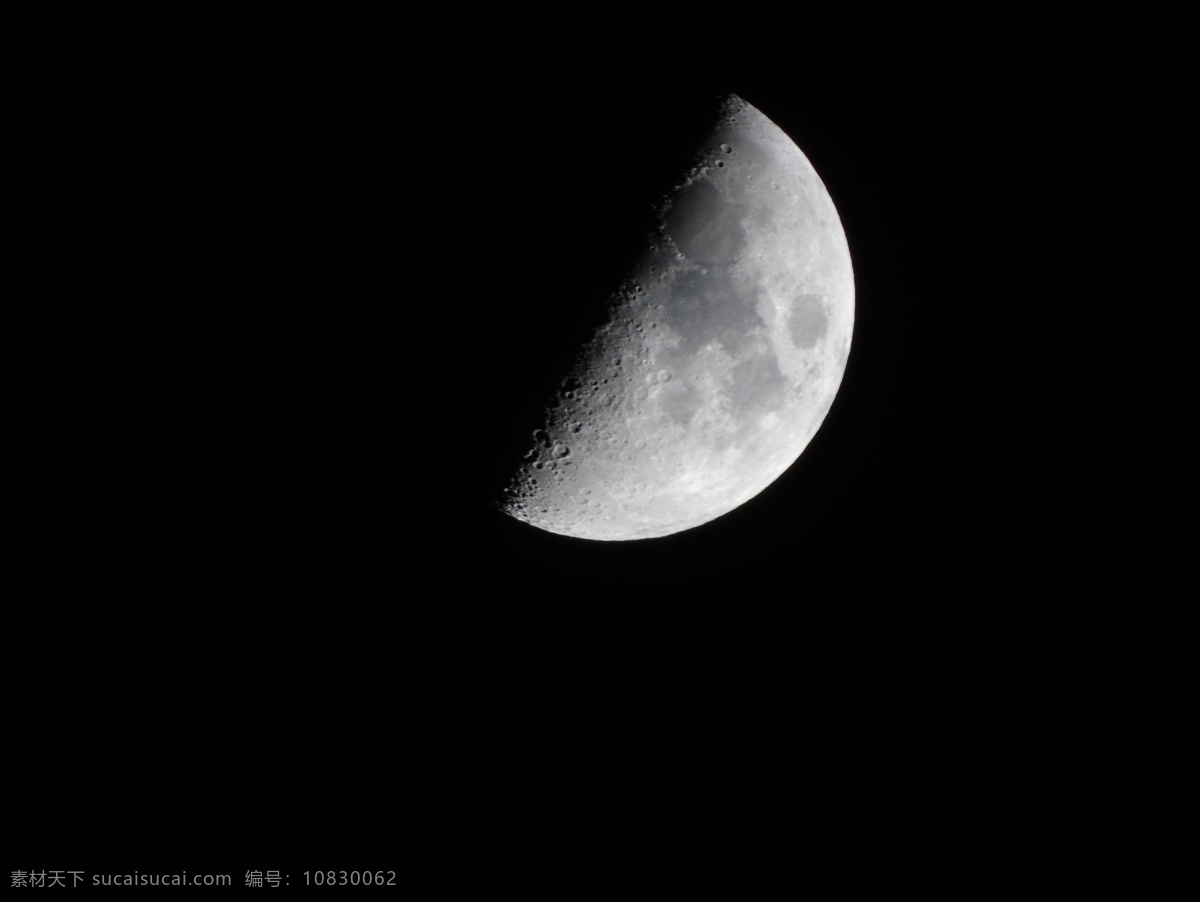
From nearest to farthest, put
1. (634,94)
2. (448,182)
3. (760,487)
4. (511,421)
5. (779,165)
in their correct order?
(448,182) → (634,94) → (511,421) → (779,165) → (760,487)

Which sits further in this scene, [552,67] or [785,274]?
[785,274]

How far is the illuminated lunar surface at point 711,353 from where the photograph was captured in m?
2.57

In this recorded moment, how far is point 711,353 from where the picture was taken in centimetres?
262

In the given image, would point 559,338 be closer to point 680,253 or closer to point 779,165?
point 680,253

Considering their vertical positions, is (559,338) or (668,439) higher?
(559,338)

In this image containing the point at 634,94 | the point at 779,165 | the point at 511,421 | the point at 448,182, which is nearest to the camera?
A: the point at 448,182

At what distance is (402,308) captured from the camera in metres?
2.44

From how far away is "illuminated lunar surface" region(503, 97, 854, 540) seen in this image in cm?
257

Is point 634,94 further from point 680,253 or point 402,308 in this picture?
point 402,308

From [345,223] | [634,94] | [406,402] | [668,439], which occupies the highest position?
[634,94]

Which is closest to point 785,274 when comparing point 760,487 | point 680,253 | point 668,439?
point 680,253

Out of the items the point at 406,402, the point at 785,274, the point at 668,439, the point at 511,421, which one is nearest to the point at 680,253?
the point at 785,274

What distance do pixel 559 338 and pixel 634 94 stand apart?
2.97 ft

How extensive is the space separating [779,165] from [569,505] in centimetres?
169
